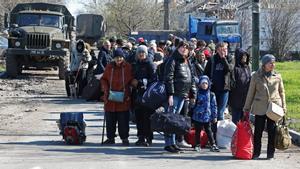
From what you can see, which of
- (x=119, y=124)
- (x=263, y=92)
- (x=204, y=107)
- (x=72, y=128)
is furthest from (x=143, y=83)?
(x=263, y=92)

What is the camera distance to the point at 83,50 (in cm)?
2177

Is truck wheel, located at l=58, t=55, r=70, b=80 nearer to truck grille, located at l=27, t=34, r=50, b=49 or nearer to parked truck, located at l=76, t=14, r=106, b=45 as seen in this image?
truck grille, located at l=27, t=34, r=50, b=49

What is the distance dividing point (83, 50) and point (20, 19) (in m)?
11.7

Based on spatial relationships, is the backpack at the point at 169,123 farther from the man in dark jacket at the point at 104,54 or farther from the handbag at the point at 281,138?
the man in dark jacket at the point at 104,54

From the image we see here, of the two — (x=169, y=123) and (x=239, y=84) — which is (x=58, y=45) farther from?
(x=169, y=123)

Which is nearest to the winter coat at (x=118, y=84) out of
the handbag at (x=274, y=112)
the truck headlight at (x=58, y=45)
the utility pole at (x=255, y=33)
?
the handbag at (x=274, y=112)

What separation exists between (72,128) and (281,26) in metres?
54.0

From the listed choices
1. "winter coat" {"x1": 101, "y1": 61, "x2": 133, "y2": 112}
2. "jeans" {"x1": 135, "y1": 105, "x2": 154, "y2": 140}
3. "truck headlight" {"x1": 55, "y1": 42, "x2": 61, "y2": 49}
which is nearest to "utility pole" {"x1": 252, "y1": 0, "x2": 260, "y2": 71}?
"jeans" {"x1": 135, "y1": 105, "x2": 154, "y2": 140}

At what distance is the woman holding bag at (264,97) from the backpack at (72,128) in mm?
3163

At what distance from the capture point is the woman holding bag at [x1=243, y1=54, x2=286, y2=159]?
1175 centimetres

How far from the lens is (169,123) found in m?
12.1

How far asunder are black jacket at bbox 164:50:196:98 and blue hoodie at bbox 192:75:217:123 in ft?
1.06

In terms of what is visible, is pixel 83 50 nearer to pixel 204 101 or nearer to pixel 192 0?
pixel 204 101

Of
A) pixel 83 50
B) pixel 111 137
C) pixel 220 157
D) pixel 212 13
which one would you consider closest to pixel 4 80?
pixel 83 50
